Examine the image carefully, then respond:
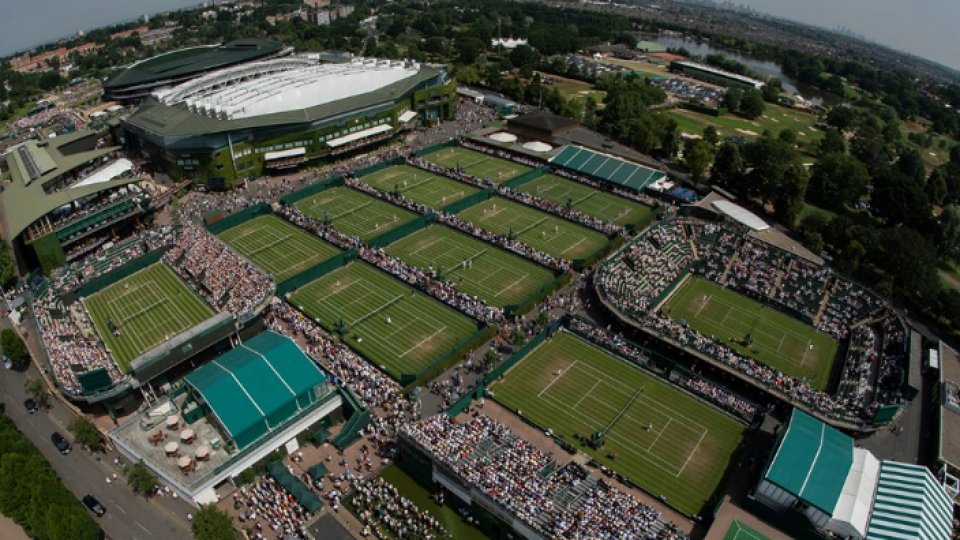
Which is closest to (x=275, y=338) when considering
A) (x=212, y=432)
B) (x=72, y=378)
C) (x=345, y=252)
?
(x=212, y=432)

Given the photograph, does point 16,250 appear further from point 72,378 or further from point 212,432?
point 212,432

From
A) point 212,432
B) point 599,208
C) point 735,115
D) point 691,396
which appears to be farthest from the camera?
point 735,115

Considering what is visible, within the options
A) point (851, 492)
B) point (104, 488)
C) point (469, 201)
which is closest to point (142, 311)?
point (104, 488)

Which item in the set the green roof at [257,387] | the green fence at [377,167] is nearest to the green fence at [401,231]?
the green fence at [377,167]

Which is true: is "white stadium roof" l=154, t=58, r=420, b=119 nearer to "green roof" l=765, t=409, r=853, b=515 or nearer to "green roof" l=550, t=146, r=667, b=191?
"green roof" l=550, t=146, r=667, b=191

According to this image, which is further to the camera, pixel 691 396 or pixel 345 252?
pixel 345 252

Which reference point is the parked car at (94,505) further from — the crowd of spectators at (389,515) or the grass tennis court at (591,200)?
the grass tennis court at (591,200)

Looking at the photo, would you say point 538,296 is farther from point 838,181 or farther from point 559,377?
point 838,181
